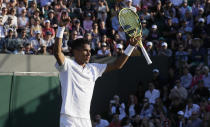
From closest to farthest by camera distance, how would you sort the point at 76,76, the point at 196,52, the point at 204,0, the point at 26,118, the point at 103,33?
the point at 76,76 → the point at 26,118 → the point at 196,52 → the point at 103,33 → the point at 204,0

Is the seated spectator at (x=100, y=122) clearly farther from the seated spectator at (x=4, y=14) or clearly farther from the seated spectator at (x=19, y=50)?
the seated spectator at (x=4, y=14)

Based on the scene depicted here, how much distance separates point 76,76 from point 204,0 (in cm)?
1199

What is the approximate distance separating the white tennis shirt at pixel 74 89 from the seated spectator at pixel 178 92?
818 cm

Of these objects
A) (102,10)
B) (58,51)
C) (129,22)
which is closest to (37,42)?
(102,10)

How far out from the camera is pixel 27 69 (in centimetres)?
1295

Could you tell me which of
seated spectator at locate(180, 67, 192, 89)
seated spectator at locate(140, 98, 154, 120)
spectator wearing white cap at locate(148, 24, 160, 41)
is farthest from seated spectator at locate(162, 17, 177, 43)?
seated spectator at locate(140, 98, 154, 120)

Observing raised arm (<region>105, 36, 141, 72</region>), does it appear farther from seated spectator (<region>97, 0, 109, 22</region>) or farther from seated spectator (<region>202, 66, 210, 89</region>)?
seated spectator (<region>97, 0, 109, 22</region>)

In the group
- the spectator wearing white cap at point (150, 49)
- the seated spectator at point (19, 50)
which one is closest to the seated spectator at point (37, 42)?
the seated spectator at point (19, 50)

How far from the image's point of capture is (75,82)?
201 inches

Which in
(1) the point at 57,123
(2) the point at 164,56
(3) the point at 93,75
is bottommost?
(1) the point at 57,123

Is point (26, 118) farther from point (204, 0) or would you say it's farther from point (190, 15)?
point (204, 0)

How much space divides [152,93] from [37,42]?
3.66m

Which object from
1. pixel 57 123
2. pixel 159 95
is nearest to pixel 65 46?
pixel 57 123

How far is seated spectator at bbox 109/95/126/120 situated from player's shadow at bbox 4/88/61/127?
1.56 m
